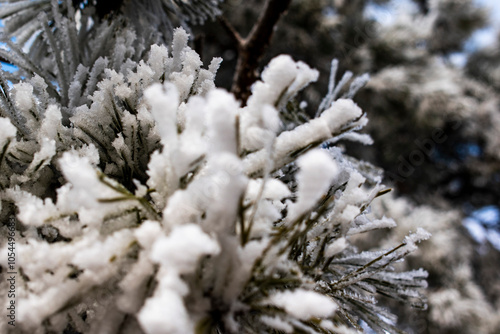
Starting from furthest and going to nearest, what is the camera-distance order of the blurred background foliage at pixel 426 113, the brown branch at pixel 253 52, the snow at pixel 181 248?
the blurred background foliage at pixel 426 113 < the brown branch at pixel 253 52 < the snow at pixel 181 248

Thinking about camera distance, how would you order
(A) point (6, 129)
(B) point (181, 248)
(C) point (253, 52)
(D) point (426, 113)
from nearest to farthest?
(B) point (181, 248), (A) point (6, 129), (C) point (253, 52), (D) point (426, 113)

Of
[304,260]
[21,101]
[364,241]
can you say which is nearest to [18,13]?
[21,101]

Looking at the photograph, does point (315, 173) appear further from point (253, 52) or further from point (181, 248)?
point (253, 52)

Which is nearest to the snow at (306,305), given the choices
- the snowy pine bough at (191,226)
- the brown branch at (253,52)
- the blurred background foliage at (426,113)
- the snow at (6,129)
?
the snowy pine bough at (191,226)

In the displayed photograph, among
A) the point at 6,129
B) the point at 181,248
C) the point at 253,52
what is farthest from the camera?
the point at 253,52

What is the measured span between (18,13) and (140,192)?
0.63 meters

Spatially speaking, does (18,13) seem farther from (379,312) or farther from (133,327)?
(379,312)

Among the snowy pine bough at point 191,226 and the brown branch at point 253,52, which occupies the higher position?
the snowy pine bough at point 191,226

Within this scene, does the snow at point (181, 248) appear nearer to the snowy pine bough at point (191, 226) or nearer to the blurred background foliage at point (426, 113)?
the snowy pine bough at point (191, 226)

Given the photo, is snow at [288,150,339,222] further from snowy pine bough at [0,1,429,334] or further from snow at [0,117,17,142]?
snow at [0,117,17,142]

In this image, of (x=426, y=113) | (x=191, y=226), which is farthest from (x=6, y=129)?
(x=426, y=113)

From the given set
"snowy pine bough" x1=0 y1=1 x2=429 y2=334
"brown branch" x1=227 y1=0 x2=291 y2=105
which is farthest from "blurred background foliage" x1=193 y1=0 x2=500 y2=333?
"snowy pine bough" x1=0 y1=1 x2=429 y2=334

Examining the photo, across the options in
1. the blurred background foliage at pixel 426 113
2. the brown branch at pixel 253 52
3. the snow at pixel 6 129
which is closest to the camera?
the snow at pixel 6 129

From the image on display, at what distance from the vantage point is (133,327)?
35 cm
